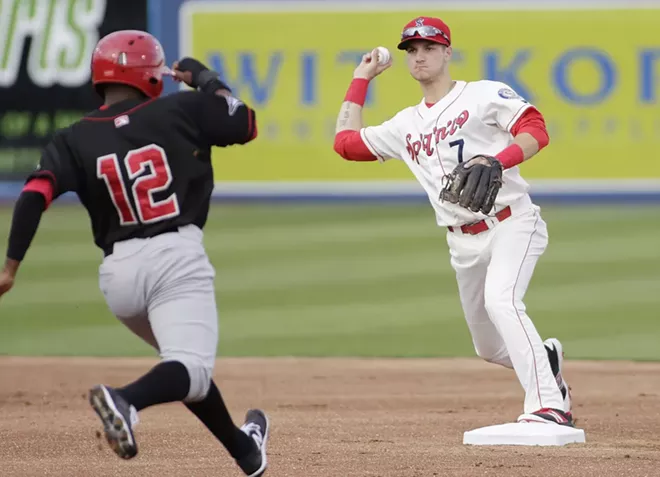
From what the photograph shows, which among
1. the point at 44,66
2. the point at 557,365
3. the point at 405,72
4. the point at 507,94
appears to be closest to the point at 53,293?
the point at 44,66

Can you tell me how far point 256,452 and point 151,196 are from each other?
2.96 ft

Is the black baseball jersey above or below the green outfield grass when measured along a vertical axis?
above

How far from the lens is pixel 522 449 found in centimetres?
513

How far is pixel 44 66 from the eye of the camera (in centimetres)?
1422

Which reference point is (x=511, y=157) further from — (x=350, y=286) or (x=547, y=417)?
(x=350, y=286)

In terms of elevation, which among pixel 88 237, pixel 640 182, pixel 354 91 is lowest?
pixel 88 237

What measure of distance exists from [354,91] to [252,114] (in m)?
1.82

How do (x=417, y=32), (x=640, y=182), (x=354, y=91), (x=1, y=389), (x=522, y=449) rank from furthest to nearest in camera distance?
(x=640, y=182)
(x=1, y=389)
(x=354, y=91)
(x=417, y=32)
(x=522, y=449)

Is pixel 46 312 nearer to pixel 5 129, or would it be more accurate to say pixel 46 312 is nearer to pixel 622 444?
pixel 5 129

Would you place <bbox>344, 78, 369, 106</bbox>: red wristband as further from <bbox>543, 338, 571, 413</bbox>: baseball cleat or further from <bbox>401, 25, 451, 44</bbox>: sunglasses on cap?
Result: <bbox>543, 338, 571, 413</bbox>: baseball cleat

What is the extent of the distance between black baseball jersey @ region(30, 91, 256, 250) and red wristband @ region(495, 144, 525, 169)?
135 centimetres

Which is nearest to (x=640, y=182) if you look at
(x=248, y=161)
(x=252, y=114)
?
(x=248, y=161)

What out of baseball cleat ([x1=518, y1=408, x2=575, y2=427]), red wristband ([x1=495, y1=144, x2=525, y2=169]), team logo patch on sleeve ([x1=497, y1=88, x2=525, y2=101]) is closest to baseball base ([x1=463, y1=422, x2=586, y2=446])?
baseball cleat ([x1=518, y1=408, x2=575, y2=427])

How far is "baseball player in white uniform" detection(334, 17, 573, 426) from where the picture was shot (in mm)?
5277
